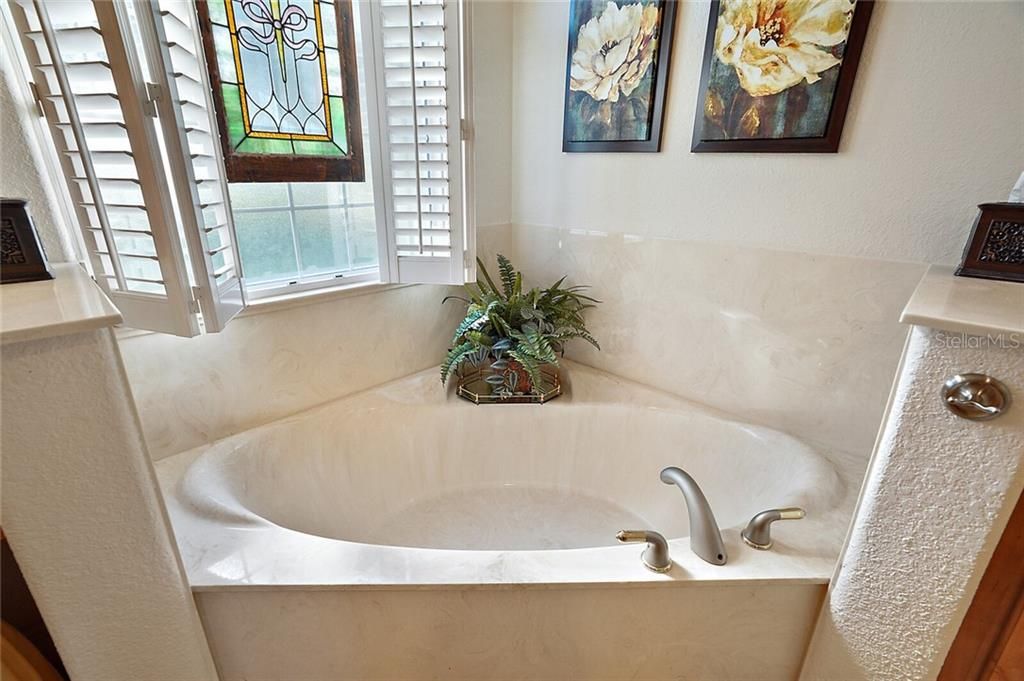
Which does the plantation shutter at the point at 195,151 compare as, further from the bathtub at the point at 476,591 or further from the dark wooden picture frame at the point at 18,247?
the bathtub at the point at 476,591

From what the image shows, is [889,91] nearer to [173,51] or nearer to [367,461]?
[173,51]

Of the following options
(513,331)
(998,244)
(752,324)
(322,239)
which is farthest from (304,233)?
(998,244)

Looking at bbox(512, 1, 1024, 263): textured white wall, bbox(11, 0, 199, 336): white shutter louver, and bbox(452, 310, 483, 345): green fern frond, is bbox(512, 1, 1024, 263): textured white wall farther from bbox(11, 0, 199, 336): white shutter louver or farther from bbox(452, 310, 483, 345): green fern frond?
bbox(11, 0, 199, 336): white shutter louver

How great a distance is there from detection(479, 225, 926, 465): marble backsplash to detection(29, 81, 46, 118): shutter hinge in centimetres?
133

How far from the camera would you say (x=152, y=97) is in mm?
930

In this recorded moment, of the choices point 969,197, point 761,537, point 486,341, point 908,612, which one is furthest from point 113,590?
point 969,197

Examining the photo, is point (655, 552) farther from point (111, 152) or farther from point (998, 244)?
point (111, 152)

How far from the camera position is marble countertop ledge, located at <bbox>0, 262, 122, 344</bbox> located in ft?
2.01

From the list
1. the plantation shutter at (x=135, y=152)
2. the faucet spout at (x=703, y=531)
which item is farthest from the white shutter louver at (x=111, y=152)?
the faucet spout at (x=703, y=531)

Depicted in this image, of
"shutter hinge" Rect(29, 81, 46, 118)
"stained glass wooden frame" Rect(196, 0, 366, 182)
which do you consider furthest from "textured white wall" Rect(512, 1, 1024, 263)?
"shutter hinge" Rect(29, 81, 46, 118)

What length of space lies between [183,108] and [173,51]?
11cm

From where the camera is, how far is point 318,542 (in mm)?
1041

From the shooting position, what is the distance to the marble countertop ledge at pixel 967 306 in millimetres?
677

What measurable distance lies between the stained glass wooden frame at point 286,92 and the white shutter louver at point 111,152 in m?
Answer: 0.37
